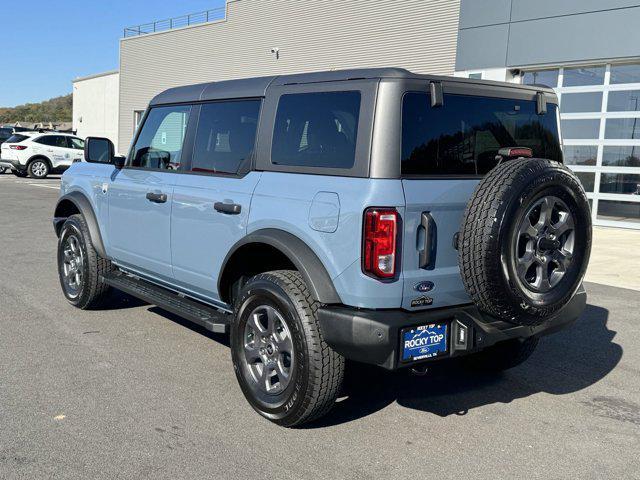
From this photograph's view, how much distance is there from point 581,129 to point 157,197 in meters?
12.7

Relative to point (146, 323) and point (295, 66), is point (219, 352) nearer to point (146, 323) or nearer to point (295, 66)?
point (146, 323)

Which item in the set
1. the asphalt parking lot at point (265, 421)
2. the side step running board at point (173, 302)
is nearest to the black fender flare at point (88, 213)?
the side step running board at point (173, 302)

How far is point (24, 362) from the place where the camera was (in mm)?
4637

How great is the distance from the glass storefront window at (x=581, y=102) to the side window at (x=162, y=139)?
12.1 meters

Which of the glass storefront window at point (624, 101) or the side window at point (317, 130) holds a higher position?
the glass storefront window at point (624, 101)

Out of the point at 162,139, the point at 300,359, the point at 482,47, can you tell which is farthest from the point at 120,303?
the point at 482,47

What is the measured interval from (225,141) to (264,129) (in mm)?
452

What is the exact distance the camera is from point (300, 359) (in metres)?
3.50

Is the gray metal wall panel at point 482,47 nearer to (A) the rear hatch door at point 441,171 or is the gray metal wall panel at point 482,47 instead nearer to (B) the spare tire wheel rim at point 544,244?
(A) the rear hatch door at point 441,171

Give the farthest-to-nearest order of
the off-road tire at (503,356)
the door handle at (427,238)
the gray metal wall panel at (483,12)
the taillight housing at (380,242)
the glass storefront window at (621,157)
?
the gray metal wall panel at (483,12) → the glass storefront window at (621,157) → the off-road tire at (503,356) → the door handle at (427,238) → the taillight housing at (380,242)

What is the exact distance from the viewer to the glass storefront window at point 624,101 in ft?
46.1

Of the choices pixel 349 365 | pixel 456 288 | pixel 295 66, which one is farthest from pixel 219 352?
pixel 295 66

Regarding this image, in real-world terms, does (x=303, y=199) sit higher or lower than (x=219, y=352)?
higher

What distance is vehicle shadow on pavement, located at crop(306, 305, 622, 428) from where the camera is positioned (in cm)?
413
